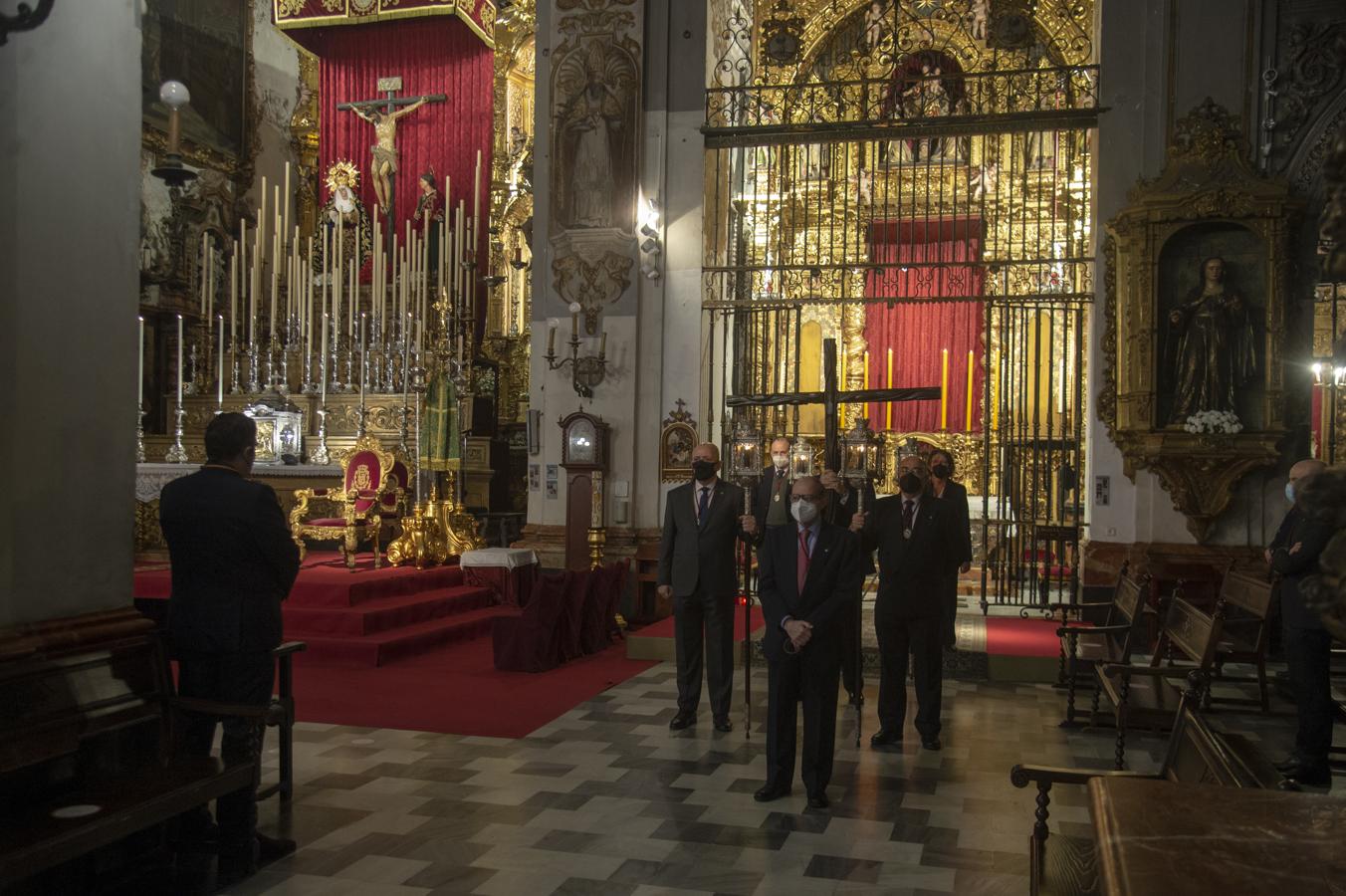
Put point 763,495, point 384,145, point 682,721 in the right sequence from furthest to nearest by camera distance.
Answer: point 384,145
point 763,495
point 682,721

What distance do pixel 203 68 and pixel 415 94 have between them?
342 cm

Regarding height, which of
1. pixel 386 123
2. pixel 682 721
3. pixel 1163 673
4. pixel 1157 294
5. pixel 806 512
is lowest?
pixel 682 721

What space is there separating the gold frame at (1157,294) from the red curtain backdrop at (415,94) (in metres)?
10.9

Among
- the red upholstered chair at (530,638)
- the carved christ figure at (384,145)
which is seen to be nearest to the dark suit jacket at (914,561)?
the red upholstered chair at (530,638)

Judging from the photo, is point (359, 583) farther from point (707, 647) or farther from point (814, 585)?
point (814, 585)

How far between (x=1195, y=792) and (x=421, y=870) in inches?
128

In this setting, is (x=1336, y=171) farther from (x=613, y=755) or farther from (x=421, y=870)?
(x=613, y=755)

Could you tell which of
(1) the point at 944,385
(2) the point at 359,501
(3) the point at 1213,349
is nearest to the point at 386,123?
(2) the point at 359,501

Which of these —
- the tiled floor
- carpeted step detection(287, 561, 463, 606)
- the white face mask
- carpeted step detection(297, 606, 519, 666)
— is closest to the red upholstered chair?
carpeted step detection(297, 606, 519, 666)

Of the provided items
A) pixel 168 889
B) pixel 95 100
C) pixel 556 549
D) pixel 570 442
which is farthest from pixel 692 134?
pixel 168 889

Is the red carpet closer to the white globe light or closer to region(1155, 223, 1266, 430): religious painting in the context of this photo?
region(1155, 223, 1266, 430): religious painting

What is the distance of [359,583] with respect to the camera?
10664mm

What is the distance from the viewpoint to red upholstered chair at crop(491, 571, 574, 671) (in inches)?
364

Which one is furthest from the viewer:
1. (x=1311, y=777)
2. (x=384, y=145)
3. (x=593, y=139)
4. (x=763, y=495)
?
(x=384, y=145)
